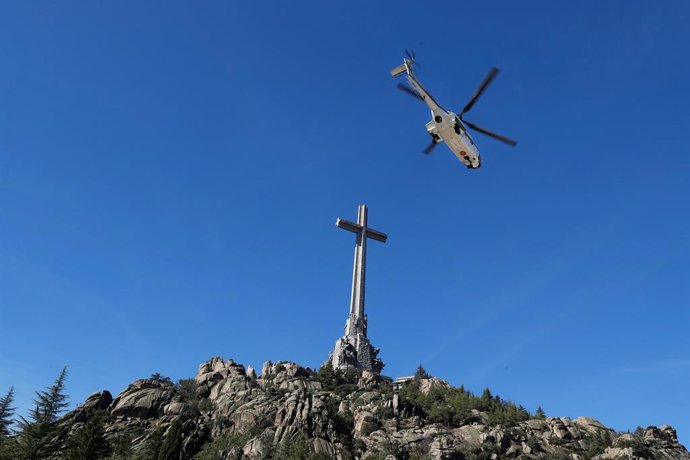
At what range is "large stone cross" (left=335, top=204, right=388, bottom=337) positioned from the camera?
83000 millimetres

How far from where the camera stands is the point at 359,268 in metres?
87.4

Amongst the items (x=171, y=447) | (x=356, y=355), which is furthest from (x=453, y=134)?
(x=356, y=355)

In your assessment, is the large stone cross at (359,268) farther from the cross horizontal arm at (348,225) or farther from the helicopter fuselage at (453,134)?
the helicopter fuselage at (453,134)

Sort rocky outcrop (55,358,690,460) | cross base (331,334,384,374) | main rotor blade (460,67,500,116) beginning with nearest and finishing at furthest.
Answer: main rotor blade (460,67,500,116) → rocky outcrop (55,358,690,460) → cross base (331,334,384,374)

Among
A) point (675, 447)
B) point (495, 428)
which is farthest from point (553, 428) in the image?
point (675, 447)

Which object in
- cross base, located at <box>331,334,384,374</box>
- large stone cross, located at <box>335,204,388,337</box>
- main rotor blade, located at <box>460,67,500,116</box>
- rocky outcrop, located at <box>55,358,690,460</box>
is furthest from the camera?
large stone cross, located at <box>335,204,388,337</box>

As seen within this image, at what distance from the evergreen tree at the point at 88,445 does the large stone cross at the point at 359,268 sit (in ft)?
140

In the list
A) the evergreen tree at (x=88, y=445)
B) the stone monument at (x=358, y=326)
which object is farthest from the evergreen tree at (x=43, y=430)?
the stone monument at (x=358, y=326)

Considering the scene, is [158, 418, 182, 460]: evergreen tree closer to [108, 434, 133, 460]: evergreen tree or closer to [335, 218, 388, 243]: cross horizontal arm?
[108, 434, 133, 460]: evergreen tree

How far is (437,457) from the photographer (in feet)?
170

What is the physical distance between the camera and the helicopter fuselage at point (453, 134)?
3844 cm

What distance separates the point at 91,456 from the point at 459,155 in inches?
1435

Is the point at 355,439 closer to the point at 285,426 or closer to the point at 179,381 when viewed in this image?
the point at 285,426

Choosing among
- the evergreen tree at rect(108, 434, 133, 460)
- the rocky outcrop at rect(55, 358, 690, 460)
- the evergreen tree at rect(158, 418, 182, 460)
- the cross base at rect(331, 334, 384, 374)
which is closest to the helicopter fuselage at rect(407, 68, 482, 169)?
the rocky outcrop at rect(55, 358, 690, 460)
